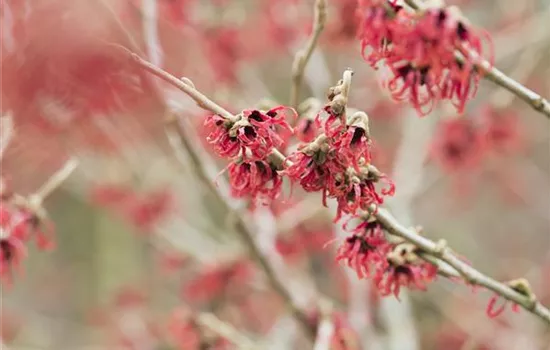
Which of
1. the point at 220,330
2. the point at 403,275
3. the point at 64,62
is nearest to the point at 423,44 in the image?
the point at 403,275

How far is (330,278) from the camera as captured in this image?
170 inches

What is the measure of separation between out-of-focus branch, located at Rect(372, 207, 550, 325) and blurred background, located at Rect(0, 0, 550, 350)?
1.16ft

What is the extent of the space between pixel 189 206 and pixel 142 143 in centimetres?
41

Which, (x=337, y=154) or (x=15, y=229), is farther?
(x=15, y=229)

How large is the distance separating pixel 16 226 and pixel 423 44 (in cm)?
83

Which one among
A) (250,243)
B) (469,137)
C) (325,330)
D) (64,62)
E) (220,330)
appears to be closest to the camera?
(64,62)

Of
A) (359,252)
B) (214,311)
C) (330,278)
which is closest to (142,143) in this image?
(214,311)

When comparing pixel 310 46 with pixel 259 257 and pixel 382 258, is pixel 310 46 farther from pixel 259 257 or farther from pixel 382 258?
pixel 259 257

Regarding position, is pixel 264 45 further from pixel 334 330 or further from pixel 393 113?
pixel 334 330

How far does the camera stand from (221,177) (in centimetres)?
191

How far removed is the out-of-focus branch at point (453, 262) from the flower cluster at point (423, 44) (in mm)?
172

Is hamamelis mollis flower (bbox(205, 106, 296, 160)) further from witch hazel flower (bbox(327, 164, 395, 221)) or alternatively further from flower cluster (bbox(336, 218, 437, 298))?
flower cluster (bbox(336, 218, 437, 298))

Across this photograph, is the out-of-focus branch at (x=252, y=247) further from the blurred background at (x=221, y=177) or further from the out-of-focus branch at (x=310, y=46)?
the out-of-focus branch at (x=310, y=46)

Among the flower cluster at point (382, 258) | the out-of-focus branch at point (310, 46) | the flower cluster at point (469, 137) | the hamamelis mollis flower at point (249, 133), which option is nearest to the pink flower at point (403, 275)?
the flower cluster at point (382, 258)
